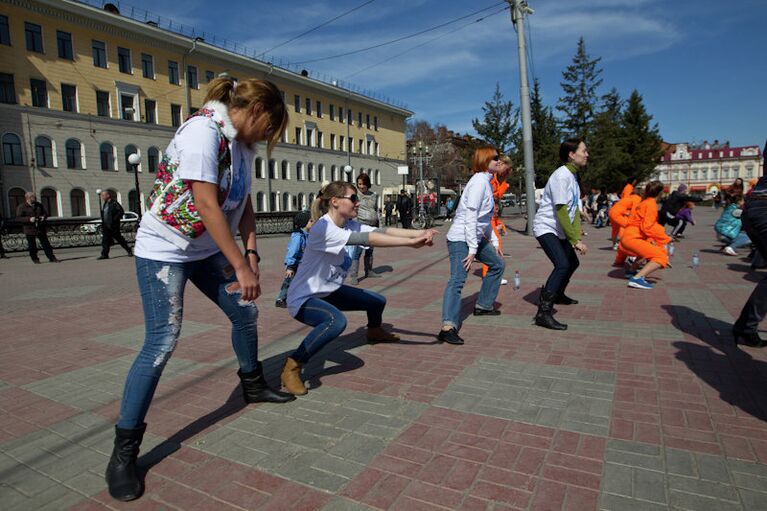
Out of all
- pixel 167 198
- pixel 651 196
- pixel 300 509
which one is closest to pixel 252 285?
pixel 167 198

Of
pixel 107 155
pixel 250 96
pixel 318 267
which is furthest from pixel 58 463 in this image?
pixel 107 155

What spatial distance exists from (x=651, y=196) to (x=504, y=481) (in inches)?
269

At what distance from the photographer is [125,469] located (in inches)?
92.0

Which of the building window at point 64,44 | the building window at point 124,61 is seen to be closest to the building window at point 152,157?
the building window at point 124,61

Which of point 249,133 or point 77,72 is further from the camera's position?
point 77,72

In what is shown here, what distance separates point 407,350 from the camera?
14.7 feet

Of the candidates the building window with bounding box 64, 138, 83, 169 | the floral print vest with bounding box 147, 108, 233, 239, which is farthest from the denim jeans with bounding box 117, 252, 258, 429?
the building window with bounding box 64, 138, 83, 169

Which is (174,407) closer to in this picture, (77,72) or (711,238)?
(711,238)

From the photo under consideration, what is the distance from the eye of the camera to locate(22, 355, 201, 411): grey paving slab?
11.5 ft

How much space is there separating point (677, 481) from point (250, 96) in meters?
2.77

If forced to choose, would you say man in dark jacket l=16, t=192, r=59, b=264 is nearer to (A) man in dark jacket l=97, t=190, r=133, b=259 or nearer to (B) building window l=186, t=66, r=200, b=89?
(A) man in dark jacket l=97, t=190, r=133, b=259

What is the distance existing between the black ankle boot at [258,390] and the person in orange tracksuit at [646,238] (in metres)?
5.93

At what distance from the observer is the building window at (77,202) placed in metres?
34.9

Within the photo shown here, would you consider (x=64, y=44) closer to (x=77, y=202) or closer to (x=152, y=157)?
(x=152, y=157)
